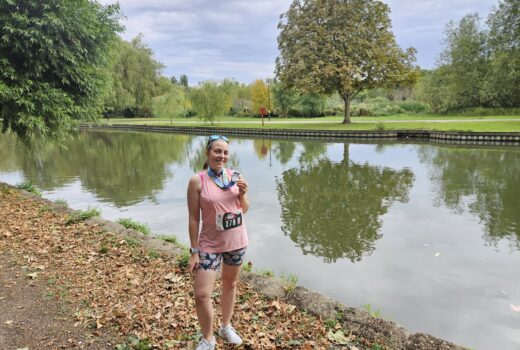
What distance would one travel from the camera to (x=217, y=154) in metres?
2.68

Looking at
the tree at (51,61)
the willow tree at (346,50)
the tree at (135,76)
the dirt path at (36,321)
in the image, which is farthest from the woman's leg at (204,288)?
the tree at (135,76)

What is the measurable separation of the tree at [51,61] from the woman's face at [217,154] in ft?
23.5

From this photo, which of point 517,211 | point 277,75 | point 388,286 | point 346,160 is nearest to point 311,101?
point 277,75

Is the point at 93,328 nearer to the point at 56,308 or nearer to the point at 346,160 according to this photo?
the point at 56,308

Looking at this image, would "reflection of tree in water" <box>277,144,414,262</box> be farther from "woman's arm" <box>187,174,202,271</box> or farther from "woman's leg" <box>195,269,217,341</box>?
"woman's arm" <box>187,174,202,271</box>

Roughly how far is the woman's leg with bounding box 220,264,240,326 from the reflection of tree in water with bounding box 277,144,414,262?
381 centimetres

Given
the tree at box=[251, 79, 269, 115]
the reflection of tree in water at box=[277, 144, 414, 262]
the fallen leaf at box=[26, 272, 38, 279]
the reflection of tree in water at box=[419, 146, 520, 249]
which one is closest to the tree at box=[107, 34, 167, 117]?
the tree at box=[251, 79, 269, 115]

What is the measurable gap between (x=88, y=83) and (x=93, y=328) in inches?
303

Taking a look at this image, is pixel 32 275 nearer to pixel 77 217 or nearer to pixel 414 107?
pixel 77 217

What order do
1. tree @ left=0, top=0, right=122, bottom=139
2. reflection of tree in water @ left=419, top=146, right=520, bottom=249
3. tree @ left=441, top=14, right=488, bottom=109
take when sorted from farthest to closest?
tree @ left=441, top=14, right=488, bottom=109 < reflection of tree in water @ left=419, top=146, right=520, bottom=249 < tree @ left=0, top=0, right=122, bottom=139

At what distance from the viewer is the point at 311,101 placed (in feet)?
178

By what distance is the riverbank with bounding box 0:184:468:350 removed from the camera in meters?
3.20

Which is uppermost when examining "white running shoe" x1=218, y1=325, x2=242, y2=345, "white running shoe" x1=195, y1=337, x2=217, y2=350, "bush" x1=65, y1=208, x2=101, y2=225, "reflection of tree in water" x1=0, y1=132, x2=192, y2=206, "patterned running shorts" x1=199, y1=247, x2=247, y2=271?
"patterned running shorts" x1=199, y1=247, x2=247, y2=271

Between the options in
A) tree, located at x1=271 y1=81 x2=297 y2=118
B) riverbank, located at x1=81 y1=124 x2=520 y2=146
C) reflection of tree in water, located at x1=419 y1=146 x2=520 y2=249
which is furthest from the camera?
tree, located at x1=271 y1=81 x2=297 y2=118
